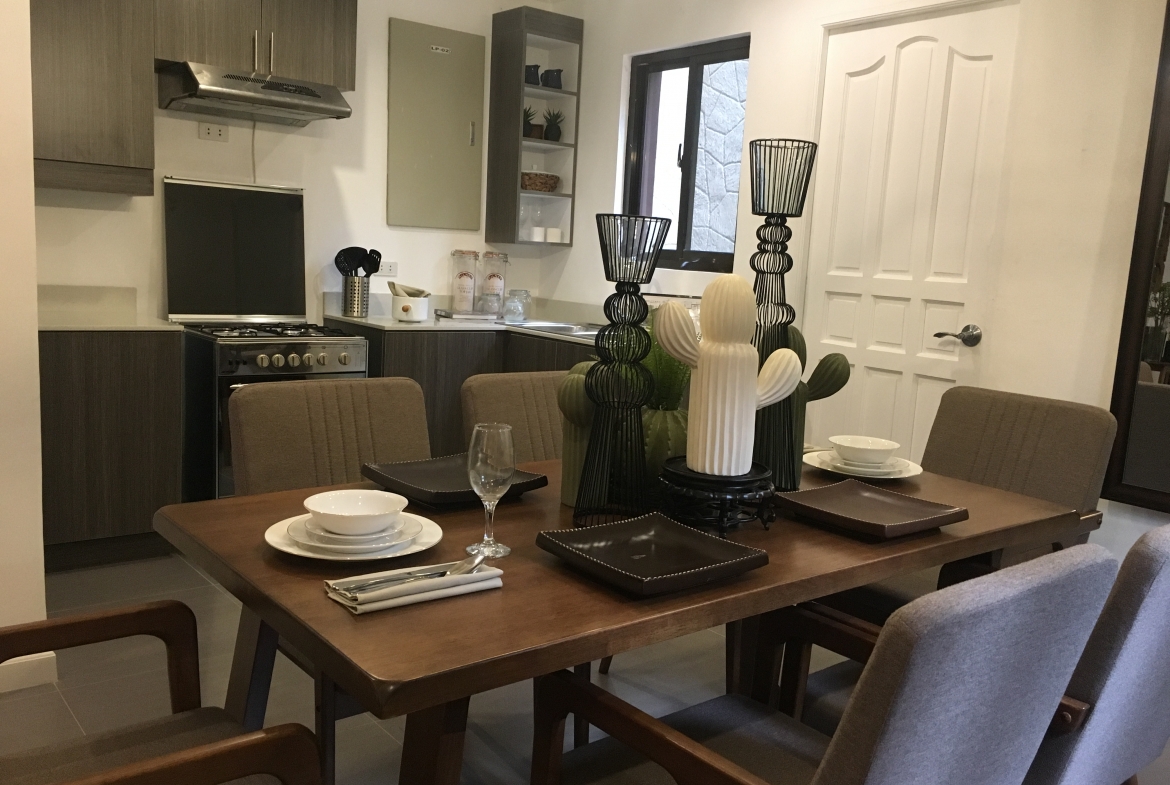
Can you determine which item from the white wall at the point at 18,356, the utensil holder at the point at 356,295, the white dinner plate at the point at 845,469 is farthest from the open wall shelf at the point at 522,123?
the white dinner plate at the point at 845,469

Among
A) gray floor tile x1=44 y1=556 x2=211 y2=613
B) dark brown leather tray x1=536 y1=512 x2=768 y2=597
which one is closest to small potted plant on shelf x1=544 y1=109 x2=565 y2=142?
gray floor tile x1=44 y1=556 x2=211 y2=613

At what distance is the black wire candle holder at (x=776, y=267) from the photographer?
1.81 meters

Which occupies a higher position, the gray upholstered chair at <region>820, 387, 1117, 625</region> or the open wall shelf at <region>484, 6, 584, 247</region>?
the open wall shelf at <region>484, 6, 584, 247</region>

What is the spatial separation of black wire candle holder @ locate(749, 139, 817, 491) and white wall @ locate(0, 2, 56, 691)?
1.67 metres

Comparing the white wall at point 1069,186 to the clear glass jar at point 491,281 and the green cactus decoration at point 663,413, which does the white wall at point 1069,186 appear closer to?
the green cactus decoration at point 663,413

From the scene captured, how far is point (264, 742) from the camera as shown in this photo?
1096 millimetres

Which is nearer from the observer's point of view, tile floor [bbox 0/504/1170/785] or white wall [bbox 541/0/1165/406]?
tile floor [bbox 0/504/1170/785]

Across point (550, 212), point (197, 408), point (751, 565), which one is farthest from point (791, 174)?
point (550, 212)

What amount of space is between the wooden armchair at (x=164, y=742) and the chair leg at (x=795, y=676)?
89 cm

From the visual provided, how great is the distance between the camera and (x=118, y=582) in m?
3.22

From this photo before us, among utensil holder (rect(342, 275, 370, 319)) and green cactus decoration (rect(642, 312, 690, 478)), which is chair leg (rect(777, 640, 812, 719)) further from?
utensil holder (rect(342, 275, 370, 319))

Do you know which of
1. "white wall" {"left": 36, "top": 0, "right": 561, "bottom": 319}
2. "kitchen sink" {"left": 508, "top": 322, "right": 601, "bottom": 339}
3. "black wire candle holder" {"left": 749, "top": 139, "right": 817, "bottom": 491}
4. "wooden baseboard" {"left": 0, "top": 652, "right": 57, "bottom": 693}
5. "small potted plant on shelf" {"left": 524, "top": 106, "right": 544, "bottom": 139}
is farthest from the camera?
"small potted plant on shelf" {"left": 524, "top": 106, "right": 544, "bottom": 139}

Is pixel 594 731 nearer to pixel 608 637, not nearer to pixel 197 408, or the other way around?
pixel 608 637

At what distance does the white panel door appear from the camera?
337cm
